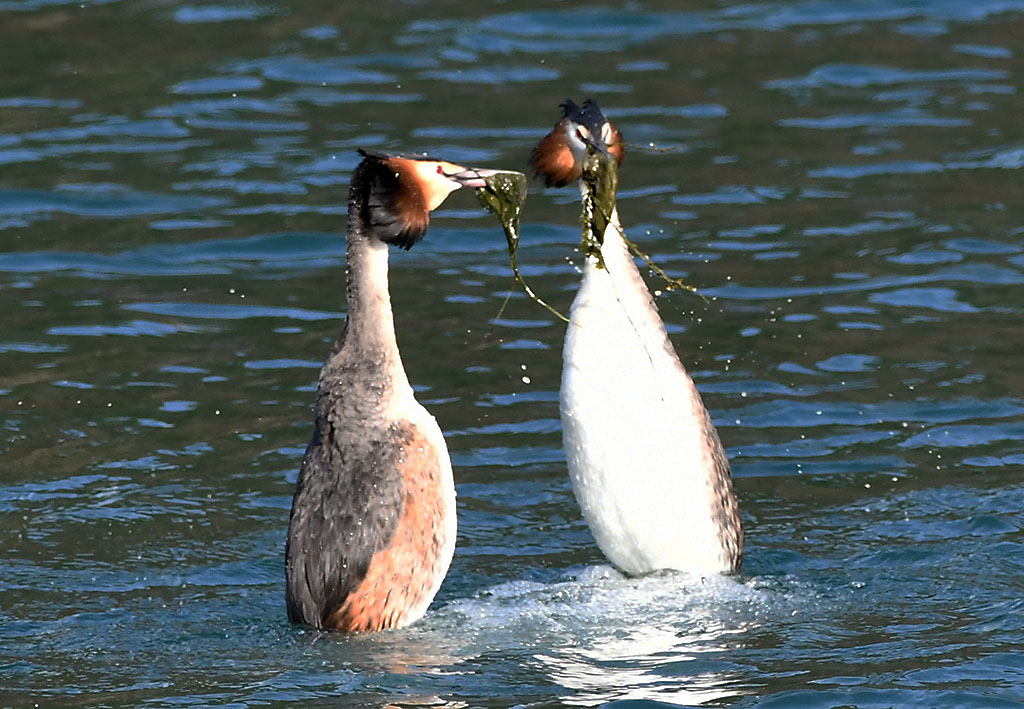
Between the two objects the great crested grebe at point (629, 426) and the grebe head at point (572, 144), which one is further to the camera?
the grebe head at point (572, 144)

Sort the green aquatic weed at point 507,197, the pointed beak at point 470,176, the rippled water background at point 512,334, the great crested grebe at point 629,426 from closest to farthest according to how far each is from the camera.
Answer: the rippled water background at point 512,334 → the pointed beak at point 470,176 → the green aquatic weed at point 507,197 → the great crested grebe at point 629,426

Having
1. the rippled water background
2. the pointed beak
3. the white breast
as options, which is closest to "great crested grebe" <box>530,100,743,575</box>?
the white breast

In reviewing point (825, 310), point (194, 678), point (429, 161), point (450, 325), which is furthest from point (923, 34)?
point (194, 678)

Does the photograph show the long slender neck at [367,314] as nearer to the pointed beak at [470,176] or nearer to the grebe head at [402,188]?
the grebe head at [402,188]

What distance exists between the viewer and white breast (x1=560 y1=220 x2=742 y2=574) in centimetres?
750

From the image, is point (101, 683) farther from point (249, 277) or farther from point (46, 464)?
point (249, 277)

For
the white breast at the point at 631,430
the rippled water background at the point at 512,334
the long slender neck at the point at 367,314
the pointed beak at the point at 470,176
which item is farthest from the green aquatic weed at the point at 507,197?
the rippled water background at the point at 512,334

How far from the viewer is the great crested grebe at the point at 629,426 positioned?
7.50 metres

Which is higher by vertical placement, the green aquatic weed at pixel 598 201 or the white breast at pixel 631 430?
the green aquatic weed at pixel 598 201

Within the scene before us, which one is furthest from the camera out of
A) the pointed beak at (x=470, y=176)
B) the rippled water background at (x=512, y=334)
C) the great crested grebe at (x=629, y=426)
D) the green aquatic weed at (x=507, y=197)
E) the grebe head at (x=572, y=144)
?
the grebe head at (x=572, y=144)

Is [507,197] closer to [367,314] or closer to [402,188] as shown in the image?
[402,188]

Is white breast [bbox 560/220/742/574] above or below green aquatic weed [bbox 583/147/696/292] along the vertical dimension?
below

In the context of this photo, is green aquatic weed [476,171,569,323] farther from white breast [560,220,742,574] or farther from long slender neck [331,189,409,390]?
long slender neck [331,189,409,390]

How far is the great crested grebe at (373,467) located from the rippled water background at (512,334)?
236mm
